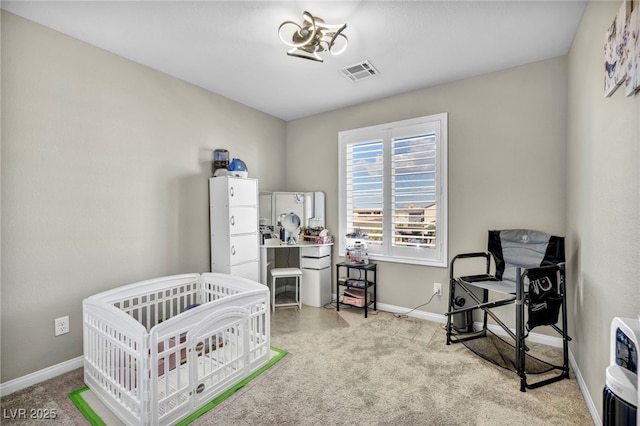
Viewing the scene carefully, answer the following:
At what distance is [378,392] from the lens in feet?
6.44

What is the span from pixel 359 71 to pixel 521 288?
7.39ft

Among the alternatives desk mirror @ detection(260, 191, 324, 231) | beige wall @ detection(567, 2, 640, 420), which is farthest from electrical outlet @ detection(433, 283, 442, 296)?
desk mirror @ detection(260, 191, 324, 231)

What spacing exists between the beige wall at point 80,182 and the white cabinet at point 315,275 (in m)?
1.24

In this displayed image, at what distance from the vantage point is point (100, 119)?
239 cm

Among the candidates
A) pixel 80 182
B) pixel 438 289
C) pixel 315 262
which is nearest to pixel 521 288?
pixel 438 289

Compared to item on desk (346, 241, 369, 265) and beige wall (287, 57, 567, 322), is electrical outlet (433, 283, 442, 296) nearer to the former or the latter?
beige wall (287, 57, 567, 322)

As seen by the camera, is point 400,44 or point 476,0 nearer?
point 476,0

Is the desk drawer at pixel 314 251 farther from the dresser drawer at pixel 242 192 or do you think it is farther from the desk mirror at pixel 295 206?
the dresser drawer at pixel 242 192

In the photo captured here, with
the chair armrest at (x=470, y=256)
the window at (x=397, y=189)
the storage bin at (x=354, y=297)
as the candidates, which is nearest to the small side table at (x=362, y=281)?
the storage bin at (x=354, y=297)

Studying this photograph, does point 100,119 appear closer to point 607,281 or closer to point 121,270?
point 121,270

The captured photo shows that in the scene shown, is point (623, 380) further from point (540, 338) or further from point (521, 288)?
point (540, 338)

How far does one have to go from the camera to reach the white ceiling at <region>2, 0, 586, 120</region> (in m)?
1.92

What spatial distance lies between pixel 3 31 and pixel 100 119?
693 mm

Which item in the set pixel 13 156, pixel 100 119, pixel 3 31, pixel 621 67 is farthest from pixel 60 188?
pixel 621 67
